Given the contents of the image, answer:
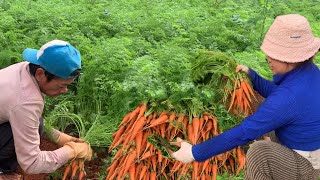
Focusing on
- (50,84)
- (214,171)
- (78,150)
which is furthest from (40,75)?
(214,171)

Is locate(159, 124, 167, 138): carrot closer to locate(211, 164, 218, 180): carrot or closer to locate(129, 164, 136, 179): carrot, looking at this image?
locate(129, 164, 136, 179): carrot

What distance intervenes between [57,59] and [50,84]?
17cm

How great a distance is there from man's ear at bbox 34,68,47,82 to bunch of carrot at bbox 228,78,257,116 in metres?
1.45

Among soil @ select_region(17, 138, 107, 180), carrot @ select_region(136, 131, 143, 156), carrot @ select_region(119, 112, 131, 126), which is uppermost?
carrot @ select_region(119, 112, 131, 126)

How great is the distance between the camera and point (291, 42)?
279cm

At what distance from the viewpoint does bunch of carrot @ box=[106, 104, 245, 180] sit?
338 centimetres

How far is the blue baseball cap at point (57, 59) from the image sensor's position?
2.59m

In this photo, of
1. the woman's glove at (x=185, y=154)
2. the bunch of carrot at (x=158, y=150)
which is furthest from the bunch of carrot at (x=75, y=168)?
the woman's glove at (x=185, y=154)

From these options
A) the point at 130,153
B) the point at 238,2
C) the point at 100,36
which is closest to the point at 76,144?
the point at 130,153

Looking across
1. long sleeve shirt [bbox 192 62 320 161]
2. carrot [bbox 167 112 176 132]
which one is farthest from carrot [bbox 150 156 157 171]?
long sleeve shirt [bbox 192 62 320 161]

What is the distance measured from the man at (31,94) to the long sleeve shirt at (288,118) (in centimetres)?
87

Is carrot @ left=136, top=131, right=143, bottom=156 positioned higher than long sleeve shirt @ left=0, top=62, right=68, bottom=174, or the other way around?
long sleeve shirt @ left=0, top=62, right=68, bottom=174

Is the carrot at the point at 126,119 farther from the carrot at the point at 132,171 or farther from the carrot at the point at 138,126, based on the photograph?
the carrot at the point at 132,171

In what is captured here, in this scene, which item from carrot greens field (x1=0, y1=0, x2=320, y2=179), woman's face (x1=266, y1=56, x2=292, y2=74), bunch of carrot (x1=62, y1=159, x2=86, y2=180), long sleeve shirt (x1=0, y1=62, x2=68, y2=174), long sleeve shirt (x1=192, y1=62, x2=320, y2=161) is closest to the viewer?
long sleeve shirt (x1=0, y1=62, x2=68, y2=174)
